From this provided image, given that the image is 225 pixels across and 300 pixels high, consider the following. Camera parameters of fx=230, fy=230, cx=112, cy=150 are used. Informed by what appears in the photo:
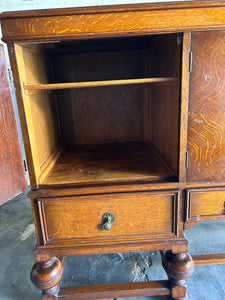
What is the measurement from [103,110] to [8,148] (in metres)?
0.61

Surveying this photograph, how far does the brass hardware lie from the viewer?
3.10ft

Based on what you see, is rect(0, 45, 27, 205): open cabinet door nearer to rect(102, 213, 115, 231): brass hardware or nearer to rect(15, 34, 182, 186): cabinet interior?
rect(15, 34, 182, 186): cabinet interior

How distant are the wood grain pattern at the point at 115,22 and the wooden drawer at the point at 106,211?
61 centimetres

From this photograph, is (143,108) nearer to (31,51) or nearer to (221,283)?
(31,51)

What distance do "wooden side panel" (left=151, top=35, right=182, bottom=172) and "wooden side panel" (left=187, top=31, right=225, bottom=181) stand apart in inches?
2.3

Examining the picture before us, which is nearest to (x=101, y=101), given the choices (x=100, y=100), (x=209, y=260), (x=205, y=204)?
(x=100, y=100)

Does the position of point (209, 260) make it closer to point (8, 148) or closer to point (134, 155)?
point (134, 155)

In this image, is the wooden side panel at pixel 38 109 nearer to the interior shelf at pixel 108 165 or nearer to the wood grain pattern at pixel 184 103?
the interior shelf at pixel 108 165

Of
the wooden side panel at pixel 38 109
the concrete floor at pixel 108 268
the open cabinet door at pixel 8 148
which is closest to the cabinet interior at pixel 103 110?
the wooden side panel at pixel 38 109

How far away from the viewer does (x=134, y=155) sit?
1248 mm

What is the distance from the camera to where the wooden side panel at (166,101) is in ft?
2.95

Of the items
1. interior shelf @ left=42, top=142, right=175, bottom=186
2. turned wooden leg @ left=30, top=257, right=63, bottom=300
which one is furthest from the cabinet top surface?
turned wooden leg @ left=30, top=257, right=63, bottom=300

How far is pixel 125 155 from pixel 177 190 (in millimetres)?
392

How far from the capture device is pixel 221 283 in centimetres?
128
